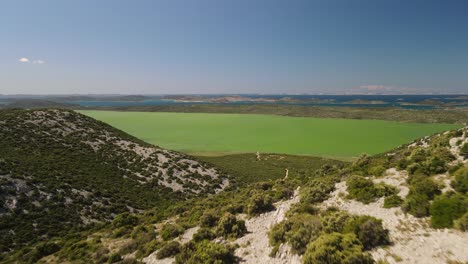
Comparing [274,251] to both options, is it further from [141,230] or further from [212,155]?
[212,155]

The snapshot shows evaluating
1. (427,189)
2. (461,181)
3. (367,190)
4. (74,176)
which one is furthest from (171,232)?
(74,176)

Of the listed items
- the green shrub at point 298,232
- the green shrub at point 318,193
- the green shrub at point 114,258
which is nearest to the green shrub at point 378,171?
the green shrub at point 318,193

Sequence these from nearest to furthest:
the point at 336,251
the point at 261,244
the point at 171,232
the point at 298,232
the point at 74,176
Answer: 1. the point at 336,251
2. the point at 298,232
3. the point at 261,244
4. the point at 171,232
5. the point at 74,176

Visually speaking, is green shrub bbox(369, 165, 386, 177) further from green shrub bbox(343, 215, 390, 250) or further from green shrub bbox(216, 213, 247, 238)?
green shrub bbox(216, 213, 247, 238)

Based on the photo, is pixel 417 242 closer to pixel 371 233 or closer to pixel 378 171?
pixel 371 233

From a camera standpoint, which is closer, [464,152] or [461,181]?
[461,181]

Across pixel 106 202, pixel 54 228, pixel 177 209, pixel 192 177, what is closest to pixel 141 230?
pixel 177 209
